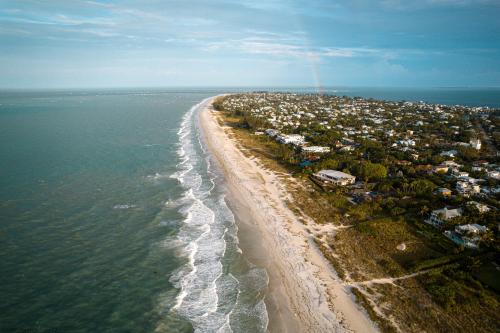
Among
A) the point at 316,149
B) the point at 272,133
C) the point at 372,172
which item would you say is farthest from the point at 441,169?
the point at 272,133

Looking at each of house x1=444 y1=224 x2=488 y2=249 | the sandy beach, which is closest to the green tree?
the sandy beach

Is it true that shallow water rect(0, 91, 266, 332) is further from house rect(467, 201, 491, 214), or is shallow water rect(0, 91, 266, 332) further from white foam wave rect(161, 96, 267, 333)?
house rect(467, 201, 491, 214)

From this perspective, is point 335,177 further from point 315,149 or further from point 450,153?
point 450,153

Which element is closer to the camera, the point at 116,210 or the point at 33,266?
the point at 33,266

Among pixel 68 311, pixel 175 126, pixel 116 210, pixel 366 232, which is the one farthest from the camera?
pixel 175 126

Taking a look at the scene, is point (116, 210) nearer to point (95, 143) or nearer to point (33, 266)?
point (33, 266)

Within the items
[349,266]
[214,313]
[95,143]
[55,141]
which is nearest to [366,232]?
[349,266]

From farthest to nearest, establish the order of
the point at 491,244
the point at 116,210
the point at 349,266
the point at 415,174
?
1. the point at 415,174
2. the point at 116,210
3. the point at 491,244
4. the point at 349,266
